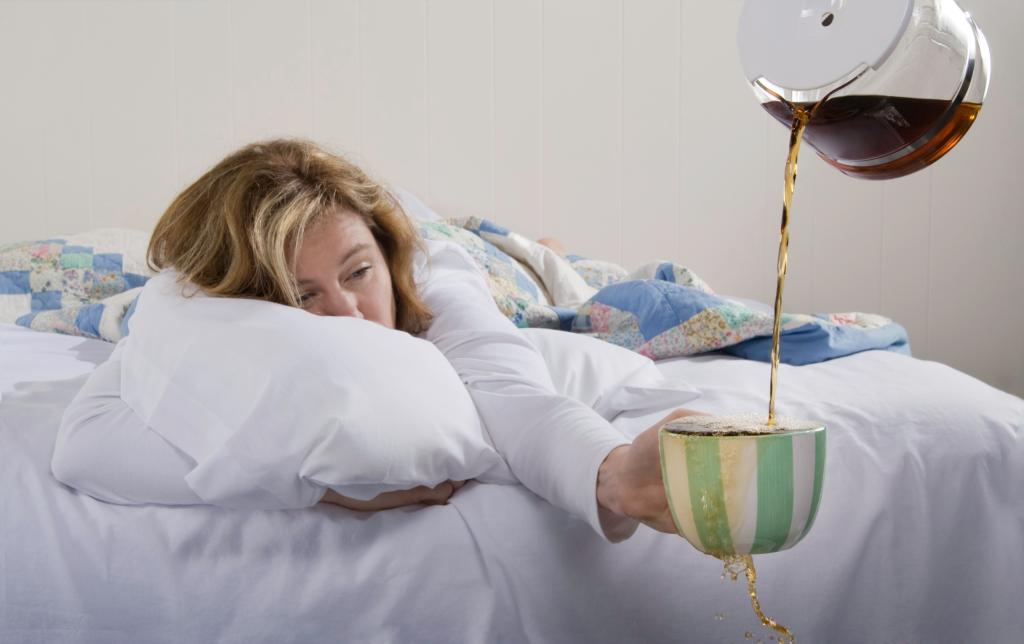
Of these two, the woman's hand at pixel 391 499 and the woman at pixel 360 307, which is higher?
the woman at pixel 360 307

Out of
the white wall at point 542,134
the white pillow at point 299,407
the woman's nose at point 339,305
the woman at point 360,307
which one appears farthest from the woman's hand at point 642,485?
the white wall at point 542,134

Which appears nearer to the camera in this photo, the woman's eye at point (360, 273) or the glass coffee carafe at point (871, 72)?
the glass coffee carafe at point (871, 72)

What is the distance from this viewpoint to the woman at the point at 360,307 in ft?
2.51

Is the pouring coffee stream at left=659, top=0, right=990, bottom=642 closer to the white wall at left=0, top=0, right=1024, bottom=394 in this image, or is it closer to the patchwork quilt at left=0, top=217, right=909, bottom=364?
the patchwork quilt at left=0, top=217, right=909, bottom=364

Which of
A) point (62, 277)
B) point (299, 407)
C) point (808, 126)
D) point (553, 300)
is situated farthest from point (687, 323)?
point (62, 277)

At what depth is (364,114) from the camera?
7.75 feet

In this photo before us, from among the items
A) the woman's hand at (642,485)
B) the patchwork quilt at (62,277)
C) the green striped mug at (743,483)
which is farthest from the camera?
the patchwork quilt at (62,277)

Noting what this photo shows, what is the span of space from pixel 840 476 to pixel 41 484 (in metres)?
0.68

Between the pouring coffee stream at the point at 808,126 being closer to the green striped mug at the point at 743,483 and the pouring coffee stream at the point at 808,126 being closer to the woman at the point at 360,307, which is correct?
the green striped mug at the point at 743,483

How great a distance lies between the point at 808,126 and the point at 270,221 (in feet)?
1.74

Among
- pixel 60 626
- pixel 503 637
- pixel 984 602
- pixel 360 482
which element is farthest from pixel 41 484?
pixel 984 602

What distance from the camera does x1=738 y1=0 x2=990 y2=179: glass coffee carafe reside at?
70 centimetres

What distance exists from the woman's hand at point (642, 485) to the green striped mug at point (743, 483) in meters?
0.09

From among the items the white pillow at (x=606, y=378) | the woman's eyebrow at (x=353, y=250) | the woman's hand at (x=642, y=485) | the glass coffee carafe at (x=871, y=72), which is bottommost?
the white pillow at (x=606, y=378)
